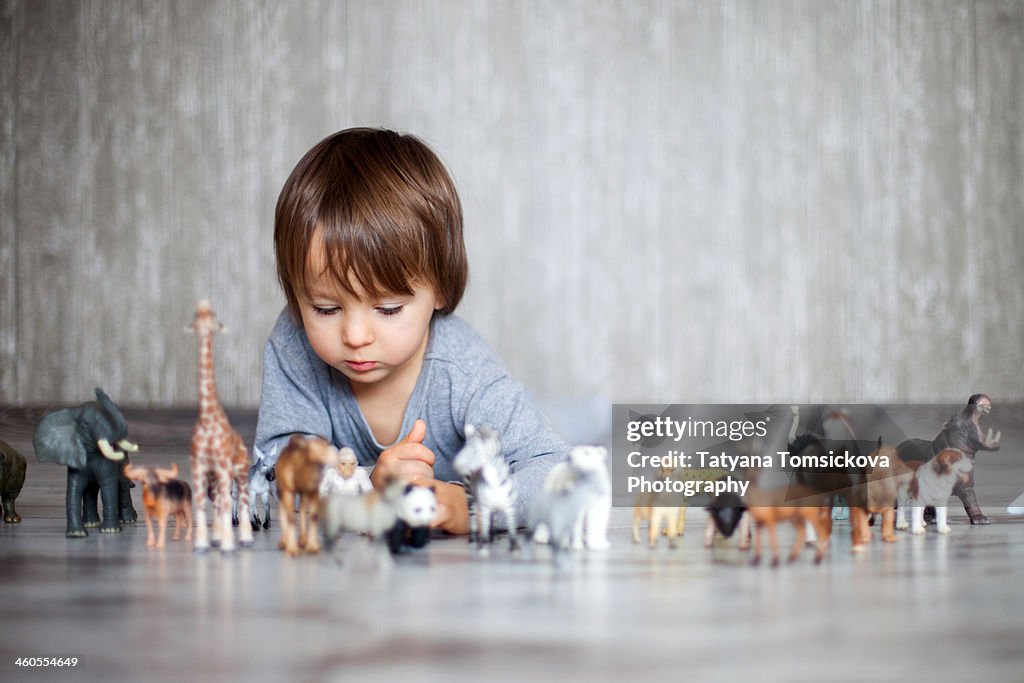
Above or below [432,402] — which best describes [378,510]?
below

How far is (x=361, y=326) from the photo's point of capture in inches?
42.3

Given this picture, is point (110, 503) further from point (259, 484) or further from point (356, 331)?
point (356, 331)

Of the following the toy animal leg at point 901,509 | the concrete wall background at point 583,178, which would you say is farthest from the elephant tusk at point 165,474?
the concrete wall background at point 583,178

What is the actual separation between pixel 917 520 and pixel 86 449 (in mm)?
868

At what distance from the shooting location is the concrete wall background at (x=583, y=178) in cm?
255

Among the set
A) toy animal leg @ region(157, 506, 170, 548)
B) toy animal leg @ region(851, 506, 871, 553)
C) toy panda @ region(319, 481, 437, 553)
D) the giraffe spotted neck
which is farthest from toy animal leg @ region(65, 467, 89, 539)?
toy animal leg @ region(851, 506, 871, 553)

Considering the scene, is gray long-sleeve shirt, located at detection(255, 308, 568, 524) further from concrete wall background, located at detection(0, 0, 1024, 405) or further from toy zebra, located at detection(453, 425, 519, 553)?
concrete wall background, located at detection(0, 0, 1024, 405)

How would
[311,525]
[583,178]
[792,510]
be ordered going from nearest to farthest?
[792,510] < [311,525] < [583,178]

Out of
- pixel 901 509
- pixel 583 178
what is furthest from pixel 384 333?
pixel 583 178

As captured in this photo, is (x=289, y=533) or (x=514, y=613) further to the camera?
(x=289, y=533)

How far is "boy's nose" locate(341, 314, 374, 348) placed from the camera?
Result: 1.07 meters

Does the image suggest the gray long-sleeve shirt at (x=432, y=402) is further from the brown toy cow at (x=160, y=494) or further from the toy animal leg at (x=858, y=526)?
the toy animal leg at (x=858, y=526)

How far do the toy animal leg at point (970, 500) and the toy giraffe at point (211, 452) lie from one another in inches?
28.7

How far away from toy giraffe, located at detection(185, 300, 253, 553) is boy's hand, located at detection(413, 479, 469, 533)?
7.6 inches
